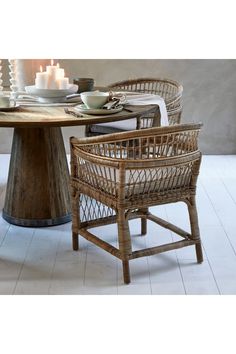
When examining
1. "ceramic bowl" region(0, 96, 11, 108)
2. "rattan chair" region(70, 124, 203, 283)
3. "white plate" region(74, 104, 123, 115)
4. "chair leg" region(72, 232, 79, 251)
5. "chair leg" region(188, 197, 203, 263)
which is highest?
"ceramic bowl" region(0, 96, 11, 108)

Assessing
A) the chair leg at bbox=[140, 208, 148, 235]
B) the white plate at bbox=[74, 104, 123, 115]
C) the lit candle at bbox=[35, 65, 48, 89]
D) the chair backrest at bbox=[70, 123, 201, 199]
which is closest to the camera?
the chair backrest at bbox=[70, 123, 201, 199]

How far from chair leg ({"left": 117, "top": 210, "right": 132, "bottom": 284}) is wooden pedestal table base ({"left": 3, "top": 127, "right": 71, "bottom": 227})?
26.6 inches

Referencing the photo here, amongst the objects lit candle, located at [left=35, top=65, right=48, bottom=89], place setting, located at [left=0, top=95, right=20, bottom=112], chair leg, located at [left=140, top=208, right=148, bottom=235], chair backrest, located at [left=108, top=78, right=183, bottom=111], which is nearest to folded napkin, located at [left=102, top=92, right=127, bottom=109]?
lit candle, located at [left=35, top=65, right=48, bottom=89]

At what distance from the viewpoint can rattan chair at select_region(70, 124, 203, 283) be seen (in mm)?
2119

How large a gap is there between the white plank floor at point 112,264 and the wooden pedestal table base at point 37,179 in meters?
0.07

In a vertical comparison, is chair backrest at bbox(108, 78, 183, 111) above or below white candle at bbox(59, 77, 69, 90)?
below

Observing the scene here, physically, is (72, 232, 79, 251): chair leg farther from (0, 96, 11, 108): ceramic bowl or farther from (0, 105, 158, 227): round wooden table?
(0, 96, 11, 108): ceramic bowl

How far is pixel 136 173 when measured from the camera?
2.19m

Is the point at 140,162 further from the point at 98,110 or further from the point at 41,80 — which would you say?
the point at 41,80

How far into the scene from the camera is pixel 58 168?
278 cm

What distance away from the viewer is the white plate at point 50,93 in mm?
2605

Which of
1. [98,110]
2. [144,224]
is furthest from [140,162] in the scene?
[144,224]

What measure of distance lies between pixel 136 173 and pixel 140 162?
0.10 metres

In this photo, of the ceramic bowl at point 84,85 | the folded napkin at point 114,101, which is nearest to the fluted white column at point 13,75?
the ceramic bowl at point 84,85
